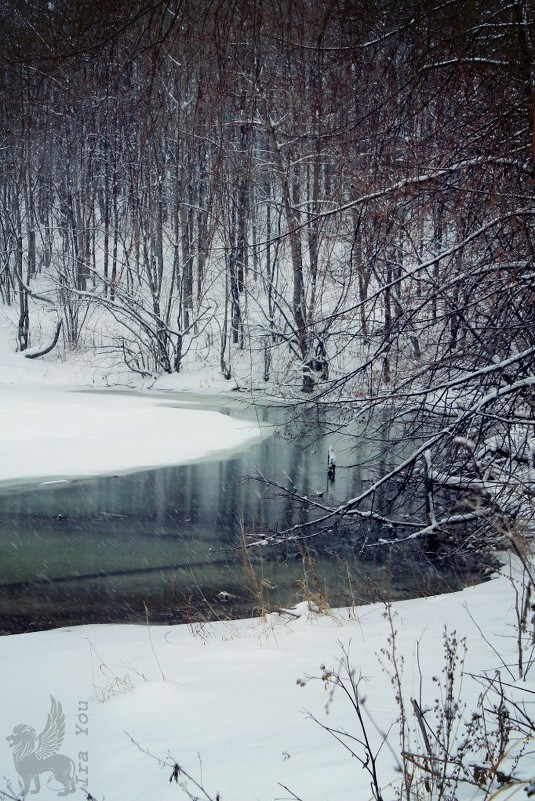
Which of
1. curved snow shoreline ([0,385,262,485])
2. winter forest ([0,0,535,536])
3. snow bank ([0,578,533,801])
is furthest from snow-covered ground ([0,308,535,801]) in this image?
curved snow shoreline ([0,385,262,485])

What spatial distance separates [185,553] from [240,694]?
503 cm

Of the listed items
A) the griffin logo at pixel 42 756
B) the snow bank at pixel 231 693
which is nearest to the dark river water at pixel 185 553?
the snow bank at pixel 231 693

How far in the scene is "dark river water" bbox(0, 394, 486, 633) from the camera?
20.6 feet

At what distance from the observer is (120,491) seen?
1063 cm

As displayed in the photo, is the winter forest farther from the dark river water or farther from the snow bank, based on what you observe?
the dark river water

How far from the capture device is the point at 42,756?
262 centimetres

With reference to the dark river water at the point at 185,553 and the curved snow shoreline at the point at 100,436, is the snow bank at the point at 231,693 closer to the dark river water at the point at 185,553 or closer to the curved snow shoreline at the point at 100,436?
the dark river water at the point at 185,553

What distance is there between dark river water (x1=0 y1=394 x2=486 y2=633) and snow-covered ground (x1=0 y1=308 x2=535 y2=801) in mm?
771

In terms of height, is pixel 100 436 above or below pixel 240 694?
above

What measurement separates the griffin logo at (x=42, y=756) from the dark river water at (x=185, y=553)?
2599 millimetres

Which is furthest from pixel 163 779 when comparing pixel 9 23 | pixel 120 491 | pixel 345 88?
pixel 120 491

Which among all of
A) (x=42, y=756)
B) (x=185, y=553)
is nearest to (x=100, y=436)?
(x=185, y=553)

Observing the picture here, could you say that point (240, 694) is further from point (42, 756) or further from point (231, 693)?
point (42, 756)

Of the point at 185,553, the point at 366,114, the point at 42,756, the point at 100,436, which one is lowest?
the point at 185,553
